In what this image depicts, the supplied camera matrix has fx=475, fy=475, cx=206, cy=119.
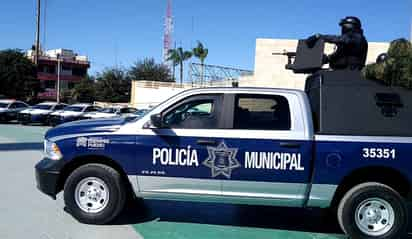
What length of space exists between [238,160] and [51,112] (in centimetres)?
2516

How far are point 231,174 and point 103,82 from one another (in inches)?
2312

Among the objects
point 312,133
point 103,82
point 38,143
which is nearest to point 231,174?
point 312,133

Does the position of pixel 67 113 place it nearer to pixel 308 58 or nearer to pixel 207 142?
pixel 308 58

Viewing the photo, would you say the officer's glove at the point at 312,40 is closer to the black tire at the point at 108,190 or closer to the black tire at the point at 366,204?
the black tire at the point at 366,204

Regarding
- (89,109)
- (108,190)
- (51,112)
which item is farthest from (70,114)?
(108,190)

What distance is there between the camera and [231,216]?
6824 mm

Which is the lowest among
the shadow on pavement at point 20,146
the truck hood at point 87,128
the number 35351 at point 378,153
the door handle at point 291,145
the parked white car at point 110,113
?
the shadow on pavement at point 20,146

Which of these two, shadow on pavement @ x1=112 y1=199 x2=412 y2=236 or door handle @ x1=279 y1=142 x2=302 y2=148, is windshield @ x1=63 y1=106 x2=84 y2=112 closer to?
Result: shadow on pavement @ x1=112 y1=199 x2=412 y2=236

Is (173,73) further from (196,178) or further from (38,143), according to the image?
(196,178)

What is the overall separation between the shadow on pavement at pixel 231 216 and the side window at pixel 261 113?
57.0 inches

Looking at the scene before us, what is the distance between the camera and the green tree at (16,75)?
48.1 meters

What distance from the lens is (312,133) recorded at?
5.71 meters

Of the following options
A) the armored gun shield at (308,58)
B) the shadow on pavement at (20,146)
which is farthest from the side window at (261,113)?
the shadow on pavement at (20,146)

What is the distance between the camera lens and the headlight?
20.0 ft
